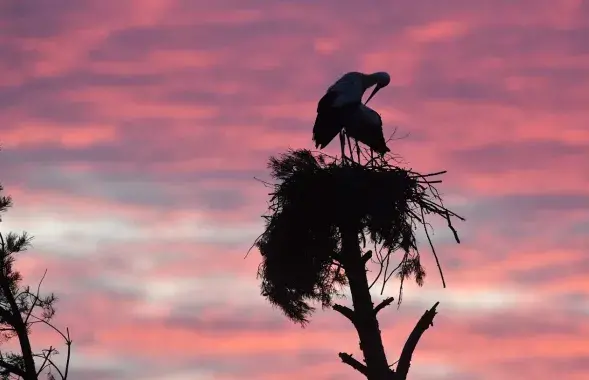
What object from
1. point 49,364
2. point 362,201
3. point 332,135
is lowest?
point 49,364

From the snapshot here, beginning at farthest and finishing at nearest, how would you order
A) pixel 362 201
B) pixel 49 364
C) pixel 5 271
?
pixel 5 271, pixel 49 364, pixel 362 201

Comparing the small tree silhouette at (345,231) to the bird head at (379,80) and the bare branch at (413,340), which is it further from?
the bird head at (379,80)

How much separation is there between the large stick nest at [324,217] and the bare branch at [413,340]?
2.84ft

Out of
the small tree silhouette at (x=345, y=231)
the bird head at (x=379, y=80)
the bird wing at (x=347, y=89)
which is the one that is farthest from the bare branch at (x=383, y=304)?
the bird head at (x=379, y=80)

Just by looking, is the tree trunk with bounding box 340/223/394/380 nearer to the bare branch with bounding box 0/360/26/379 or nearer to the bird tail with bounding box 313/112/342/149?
the bird tail with bounding box 313/112/342/149

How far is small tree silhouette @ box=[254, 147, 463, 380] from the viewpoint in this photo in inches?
693

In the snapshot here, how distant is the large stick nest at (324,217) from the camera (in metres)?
17.6

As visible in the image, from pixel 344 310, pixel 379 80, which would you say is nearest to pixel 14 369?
pixel 344 310

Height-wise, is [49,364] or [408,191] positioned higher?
[408,191]

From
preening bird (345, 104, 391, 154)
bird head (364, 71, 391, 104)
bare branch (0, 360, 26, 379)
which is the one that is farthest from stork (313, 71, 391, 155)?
bare branch (0, 360, 26, 379)

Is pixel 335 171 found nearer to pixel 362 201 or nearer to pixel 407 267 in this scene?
pixel 362 201

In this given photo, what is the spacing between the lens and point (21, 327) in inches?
780

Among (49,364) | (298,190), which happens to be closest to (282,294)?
(298,190)

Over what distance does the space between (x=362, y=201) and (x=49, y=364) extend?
6.05 m
